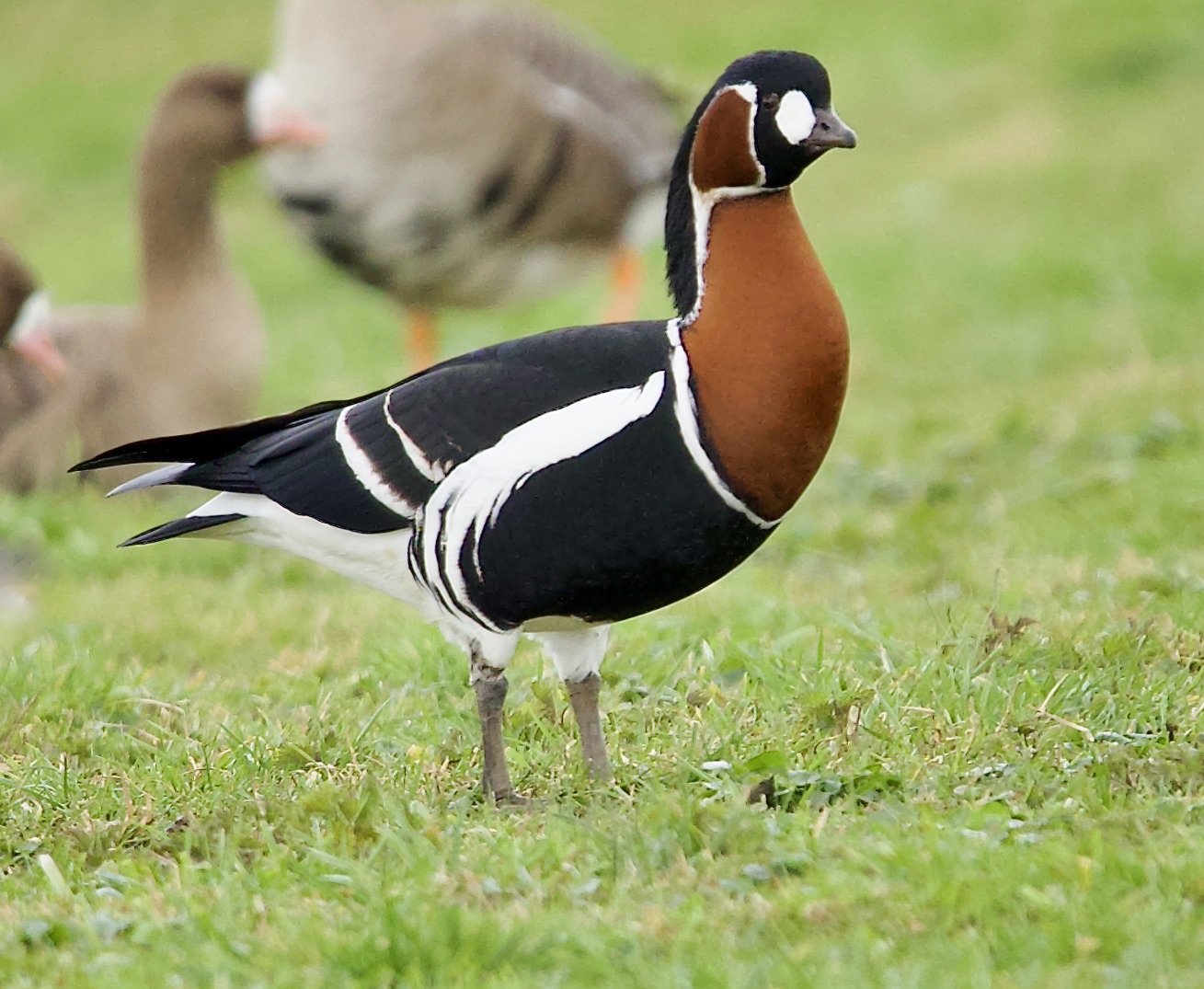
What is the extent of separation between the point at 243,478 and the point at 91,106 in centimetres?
1507

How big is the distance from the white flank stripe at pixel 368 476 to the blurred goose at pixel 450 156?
16.4 ft

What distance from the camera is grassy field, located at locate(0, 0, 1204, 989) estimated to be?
9.20ft

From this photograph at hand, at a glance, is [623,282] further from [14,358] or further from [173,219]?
[14,358]

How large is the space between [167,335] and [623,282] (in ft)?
8.37

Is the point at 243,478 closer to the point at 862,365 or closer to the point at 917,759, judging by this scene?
the point at 917,759

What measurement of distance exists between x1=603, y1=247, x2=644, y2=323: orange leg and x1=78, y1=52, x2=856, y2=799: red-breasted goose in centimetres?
575

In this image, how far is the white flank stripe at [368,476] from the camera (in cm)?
359

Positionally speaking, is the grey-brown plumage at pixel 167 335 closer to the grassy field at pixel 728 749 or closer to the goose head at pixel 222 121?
the goose head at pixel 222 121

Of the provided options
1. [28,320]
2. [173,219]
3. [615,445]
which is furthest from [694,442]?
[173,219]

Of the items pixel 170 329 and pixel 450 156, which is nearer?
pixel 170 329

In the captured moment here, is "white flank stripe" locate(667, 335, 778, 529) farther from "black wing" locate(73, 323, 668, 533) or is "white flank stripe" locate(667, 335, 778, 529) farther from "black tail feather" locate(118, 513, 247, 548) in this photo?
"black tail feather" locate(118, 513, 247, 548)

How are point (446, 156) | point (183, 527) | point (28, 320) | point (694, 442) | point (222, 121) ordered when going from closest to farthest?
point (694, 442) < point (183, 527) < point (28, 320) < point (222, 121) < point (446, 156)

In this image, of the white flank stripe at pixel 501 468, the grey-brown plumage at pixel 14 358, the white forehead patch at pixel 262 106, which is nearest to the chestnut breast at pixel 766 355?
the white flank stripe at pixel 501 468

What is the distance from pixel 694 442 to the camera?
11.0 feet
